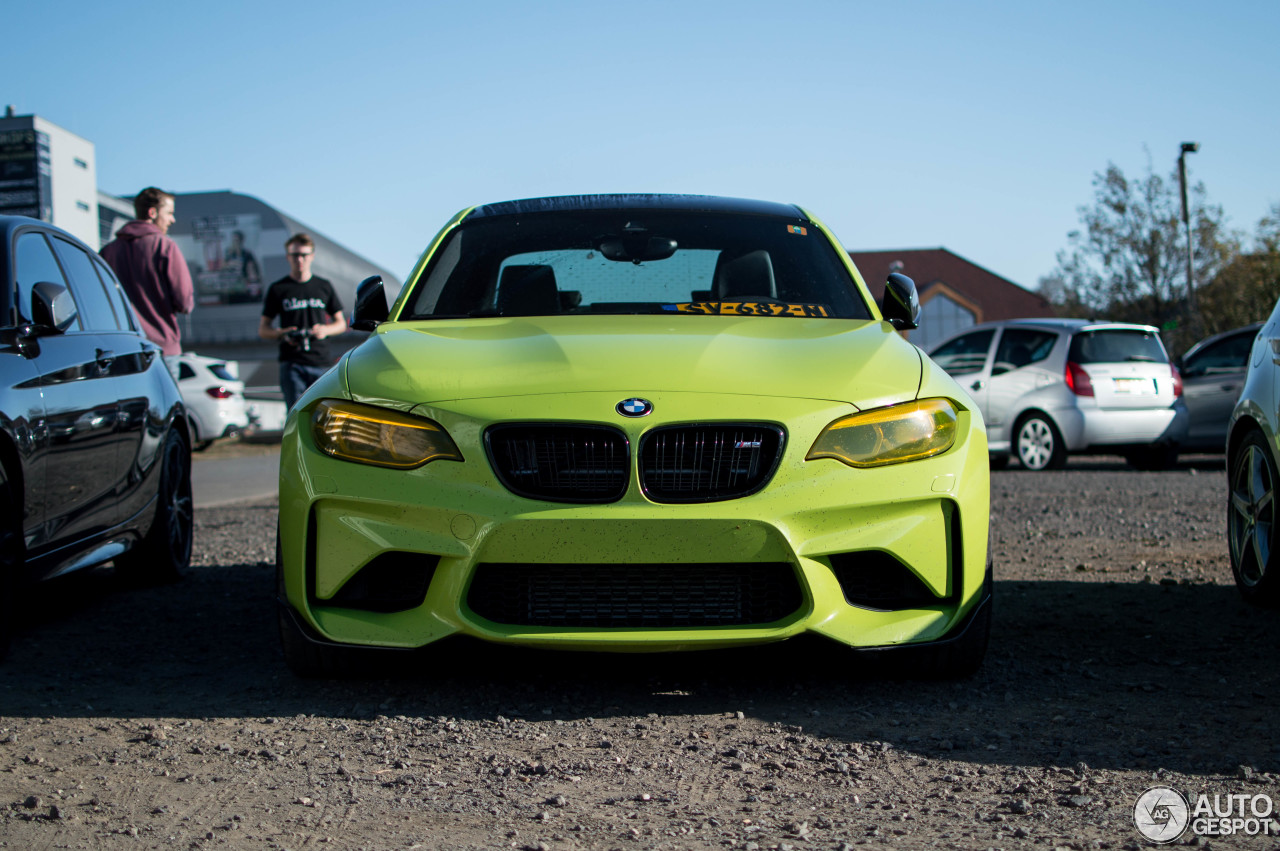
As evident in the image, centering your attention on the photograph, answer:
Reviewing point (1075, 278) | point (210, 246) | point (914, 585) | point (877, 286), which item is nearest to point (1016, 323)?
point (914, 585)

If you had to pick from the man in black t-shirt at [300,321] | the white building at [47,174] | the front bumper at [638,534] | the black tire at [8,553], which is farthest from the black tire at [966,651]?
the white building at [47,174]

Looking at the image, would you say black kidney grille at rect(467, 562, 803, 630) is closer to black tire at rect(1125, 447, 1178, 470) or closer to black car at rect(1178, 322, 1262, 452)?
black tire at rect(1125, 447, 1178, 470)

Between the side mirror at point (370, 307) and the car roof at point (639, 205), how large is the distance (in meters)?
0.54

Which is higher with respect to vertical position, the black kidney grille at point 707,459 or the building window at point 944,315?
the black kidney grille at point 707,459

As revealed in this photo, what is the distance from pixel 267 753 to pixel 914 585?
5.88ft

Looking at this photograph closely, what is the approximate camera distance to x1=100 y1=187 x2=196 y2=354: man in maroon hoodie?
8.02 m

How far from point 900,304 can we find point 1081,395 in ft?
30.2

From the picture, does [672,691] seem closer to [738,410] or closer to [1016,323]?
[738,410]

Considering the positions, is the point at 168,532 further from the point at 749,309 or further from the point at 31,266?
the point at 749,309

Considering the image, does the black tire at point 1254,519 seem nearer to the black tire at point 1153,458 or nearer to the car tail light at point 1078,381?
the car tail light at point 1078,381

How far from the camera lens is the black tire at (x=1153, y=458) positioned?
13.8m

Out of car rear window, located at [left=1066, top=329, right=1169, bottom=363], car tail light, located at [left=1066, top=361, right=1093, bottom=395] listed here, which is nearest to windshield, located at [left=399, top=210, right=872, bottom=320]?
→ car tail light, located at [left=1066, top=361, right=1093, bottom=395]

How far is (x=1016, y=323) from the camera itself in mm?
14172

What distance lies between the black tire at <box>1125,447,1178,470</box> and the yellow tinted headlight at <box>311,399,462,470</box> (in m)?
11.6
